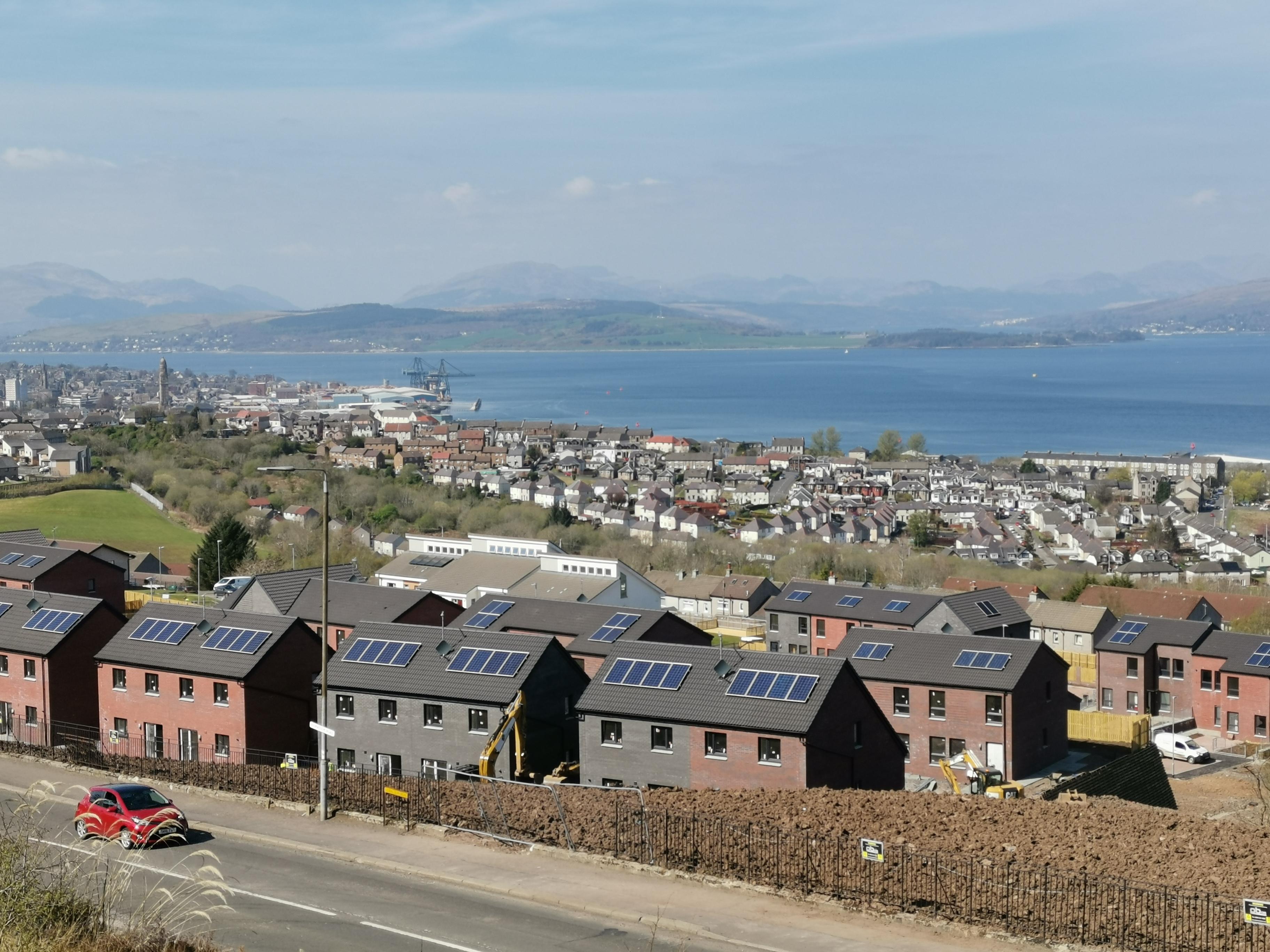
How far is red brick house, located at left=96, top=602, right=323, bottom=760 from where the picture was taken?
25.1 meters

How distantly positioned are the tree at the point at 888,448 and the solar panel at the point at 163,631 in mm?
121667

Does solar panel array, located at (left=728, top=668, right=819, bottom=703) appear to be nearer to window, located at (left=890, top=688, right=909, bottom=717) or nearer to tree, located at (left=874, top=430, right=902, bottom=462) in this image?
window, located at (left=890, top=688, right=909, bottom=717)

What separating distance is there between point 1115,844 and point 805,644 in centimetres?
2508

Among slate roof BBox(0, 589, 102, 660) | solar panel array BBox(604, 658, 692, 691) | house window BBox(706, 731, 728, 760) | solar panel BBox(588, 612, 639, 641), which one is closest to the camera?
house window BBox(706, 731, 728, 760)

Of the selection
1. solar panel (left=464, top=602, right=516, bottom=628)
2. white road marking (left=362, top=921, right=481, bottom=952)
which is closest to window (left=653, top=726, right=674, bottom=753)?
solar panel (left=464, top=602, right=516, bottom=628)

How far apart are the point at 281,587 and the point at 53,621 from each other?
21.0 feet

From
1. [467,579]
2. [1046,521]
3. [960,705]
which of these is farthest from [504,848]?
[1046,521]

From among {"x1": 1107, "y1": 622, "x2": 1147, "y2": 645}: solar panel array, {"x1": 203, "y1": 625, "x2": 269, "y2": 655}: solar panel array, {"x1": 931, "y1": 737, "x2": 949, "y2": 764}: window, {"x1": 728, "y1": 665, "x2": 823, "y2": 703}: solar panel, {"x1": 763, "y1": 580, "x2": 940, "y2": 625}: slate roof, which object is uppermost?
{"x1": 203, "y1": 625, "x2": 269, "y2": 655}: solar panel array

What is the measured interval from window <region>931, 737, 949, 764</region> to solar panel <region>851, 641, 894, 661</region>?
6.89 ft

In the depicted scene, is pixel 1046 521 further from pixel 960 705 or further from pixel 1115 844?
pixel 1115 844

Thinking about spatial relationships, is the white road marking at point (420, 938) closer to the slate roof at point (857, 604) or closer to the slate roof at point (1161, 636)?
the slate roof at point (857, 604)

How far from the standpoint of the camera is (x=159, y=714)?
25.8 m

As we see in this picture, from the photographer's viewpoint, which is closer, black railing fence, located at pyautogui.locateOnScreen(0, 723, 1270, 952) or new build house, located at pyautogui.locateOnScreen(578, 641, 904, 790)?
black railing fence, located at pyautogui.locateOnScreen(0, 723, 1270, 952)

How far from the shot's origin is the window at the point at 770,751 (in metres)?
21.3
